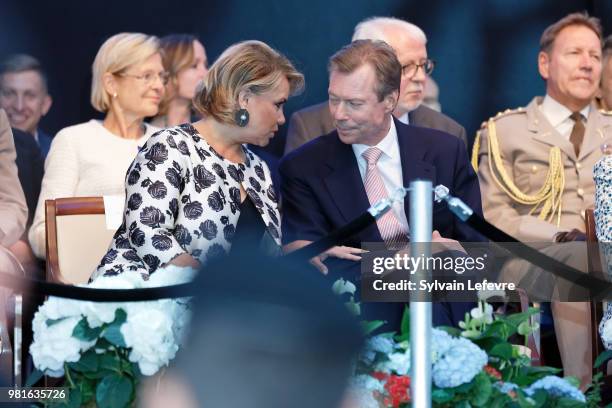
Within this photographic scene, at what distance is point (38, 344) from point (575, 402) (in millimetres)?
1330

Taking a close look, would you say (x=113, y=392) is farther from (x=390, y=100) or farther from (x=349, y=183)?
(x=390, y=100)

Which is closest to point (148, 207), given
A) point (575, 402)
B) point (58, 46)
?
point (575, 402)

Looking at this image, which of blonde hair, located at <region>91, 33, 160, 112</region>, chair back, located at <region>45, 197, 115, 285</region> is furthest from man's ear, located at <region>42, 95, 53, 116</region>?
chair back, located at <region>45, 197, 115, 285</region>

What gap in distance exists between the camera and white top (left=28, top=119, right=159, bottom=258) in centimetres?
516

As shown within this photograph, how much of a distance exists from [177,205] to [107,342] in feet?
3.67

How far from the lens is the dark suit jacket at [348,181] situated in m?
4.36

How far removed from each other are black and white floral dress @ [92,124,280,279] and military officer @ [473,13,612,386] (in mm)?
1394

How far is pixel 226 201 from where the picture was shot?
4.21 m

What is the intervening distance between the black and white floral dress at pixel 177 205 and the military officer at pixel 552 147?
1394 mm

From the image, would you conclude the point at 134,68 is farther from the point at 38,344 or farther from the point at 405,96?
the point at 38,344

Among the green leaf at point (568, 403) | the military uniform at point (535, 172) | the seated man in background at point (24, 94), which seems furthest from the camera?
the seated man in background at point (24, 94)

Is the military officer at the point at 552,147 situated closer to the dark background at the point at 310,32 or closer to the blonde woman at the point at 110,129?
the dark background at the point at 310,32

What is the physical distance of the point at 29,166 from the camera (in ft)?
18.6

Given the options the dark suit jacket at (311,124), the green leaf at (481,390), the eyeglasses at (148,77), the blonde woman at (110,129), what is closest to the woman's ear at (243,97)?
the dark suit jacket at (311,124)
